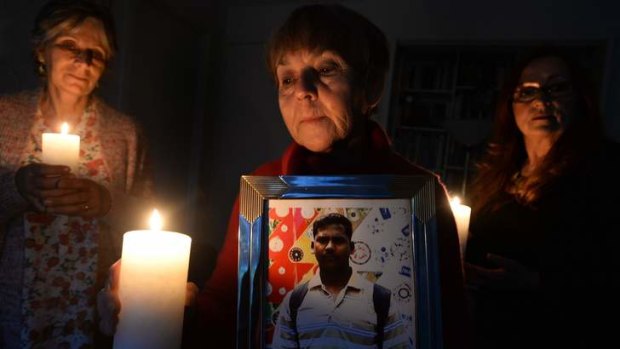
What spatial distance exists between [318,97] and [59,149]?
1.83 ft

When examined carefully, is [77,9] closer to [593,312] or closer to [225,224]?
[593,312]

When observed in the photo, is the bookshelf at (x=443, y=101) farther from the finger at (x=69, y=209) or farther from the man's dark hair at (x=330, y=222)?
the man's dark hair at (x=330, y=222)

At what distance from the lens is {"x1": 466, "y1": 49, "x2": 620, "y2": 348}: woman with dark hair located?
43.6 inches

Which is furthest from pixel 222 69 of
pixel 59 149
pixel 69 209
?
pixel 59 149

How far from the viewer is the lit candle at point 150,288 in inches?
22.4

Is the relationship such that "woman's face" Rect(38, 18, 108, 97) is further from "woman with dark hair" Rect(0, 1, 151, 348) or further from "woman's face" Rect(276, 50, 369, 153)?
"woman's face" Rect(276, 50, 369, 153)

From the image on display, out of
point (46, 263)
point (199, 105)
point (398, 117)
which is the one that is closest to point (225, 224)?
point (199, 105)

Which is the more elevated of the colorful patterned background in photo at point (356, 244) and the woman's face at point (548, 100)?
A: the woman's face at point (548, 100)

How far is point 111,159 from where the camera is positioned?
147cm

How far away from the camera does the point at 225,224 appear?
14.6 ft

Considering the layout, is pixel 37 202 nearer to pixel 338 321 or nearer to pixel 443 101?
pixel 338 321

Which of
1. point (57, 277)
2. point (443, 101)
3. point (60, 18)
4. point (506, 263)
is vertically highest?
point (443, 101)

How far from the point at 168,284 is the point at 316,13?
57 cm

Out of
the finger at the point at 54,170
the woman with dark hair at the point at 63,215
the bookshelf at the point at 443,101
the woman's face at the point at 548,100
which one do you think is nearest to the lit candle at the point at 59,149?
the finger at the point at 54,170
